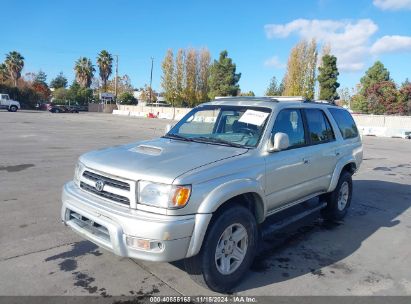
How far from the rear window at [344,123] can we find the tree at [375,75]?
46.4 meters

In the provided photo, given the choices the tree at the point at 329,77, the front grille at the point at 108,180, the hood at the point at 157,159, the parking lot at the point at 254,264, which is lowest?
the parking lot at the point at 254,264

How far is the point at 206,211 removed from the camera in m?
3.27

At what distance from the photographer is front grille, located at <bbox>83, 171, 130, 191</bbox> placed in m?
3.38

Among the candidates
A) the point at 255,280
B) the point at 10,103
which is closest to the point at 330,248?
the point at 255,280

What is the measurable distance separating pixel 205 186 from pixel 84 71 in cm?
8182

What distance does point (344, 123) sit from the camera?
633 cm

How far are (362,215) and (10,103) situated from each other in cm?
5036

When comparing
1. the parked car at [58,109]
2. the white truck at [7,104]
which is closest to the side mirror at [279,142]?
the white truck at [7,104]

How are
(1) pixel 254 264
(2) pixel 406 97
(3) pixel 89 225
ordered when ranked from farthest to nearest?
(2) pixel 406 97 → (1) pixel 254 264 → (3) pixel 89 225

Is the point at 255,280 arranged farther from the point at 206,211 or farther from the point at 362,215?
the point at 362,215

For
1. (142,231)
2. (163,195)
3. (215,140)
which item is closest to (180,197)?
(163,195)

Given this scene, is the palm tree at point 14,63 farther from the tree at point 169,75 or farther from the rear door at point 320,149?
the rear door at point 320,149

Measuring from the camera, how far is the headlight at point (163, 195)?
3.18 metres

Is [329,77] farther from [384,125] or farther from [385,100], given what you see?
[384,125]
